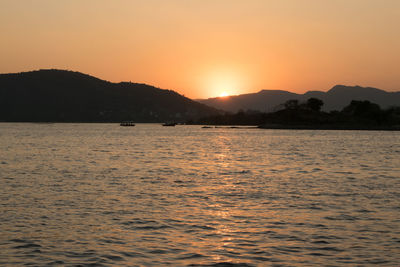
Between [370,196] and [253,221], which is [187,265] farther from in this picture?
[370,196]

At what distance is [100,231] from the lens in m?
19.7

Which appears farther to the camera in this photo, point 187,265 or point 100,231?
point 100,231

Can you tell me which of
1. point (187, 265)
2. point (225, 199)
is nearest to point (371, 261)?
point (187, 265)

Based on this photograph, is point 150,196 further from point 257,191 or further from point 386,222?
point 386,222

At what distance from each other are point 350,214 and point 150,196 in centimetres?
1255

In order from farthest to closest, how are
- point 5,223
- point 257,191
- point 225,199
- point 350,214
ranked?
1. point 257,191
2. point 225,199
3. point 350,214
4. point 5,223

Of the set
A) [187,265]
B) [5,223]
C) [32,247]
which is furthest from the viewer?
[5,223]

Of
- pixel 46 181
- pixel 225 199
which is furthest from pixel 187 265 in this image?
pixel 46 181

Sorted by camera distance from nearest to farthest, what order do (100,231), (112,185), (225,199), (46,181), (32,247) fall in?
(32,247) → (100,231) → (225,199) → (112,185) → (46,181)

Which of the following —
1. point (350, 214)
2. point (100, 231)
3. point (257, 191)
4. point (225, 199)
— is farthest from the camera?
point (257, 191)

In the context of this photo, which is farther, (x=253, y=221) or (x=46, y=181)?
(x=46, y=181)

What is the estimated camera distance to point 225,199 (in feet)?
95.1

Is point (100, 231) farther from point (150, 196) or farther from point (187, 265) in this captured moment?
point (150, 196)

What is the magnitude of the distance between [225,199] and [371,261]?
14.0 m
